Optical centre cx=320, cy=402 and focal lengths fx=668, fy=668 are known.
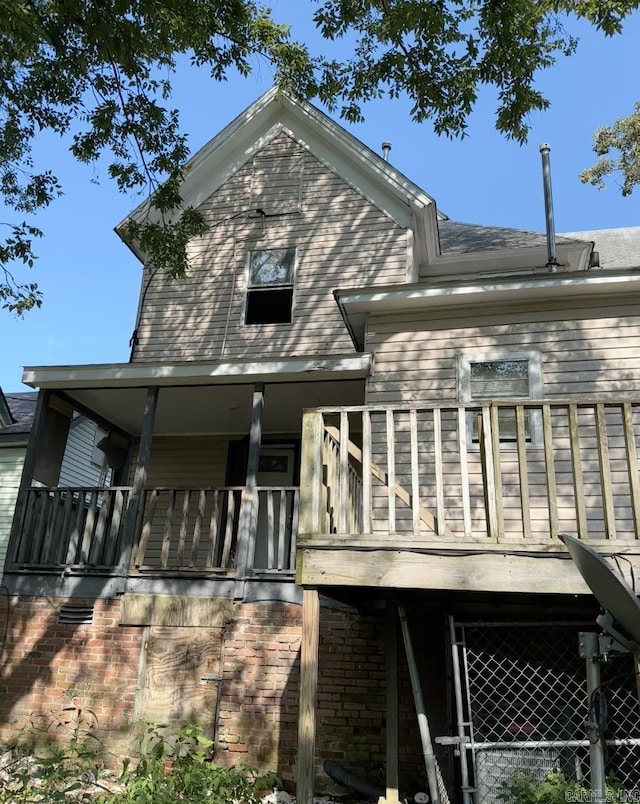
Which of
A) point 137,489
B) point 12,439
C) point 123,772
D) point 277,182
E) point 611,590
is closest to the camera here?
point 611,590

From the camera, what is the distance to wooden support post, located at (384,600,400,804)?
5.63 m

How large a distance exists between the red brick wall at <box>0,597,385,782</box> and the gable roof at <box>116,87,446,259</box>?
6348mm

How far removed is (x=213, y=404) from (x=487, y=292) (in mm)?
4226

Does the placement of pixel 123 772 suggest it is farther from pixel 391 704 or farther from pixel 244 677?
pixel 391 704

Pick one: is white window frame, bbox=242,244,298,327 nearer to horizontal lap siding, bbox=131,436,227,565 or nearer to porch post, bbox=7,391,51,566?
horizontal lap siding, bbox=131,436,227,565

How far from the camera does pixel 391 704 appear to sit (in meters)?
6.03

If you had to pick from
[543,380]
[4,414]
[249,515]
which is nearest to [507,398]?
[543,380]

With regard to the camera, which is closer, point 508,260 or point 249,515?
point 249,515

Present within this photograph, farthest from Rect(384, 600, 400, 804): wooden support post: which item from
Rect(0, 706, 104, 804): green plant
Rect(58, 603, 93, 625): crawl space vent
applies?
Rect(58, 603, 93, 625): crawl space vent

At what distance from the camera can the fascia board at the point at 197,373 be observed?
322 inches

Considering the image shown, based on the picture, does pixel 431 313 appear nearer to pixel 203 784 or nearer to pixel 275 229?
pixel 275 229

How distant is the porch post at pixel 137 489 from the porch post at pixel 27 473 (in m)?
1.43

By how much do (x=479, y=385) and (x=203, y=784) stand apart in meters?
5.22

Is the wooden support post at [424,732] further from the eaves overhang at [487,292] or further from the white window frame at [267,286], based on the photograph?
the white window frame at [267,286]
